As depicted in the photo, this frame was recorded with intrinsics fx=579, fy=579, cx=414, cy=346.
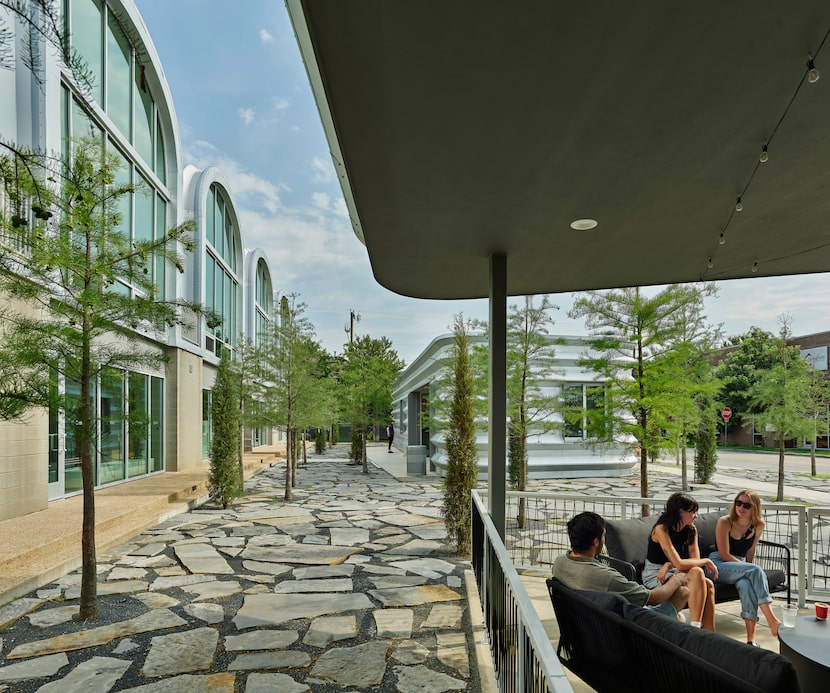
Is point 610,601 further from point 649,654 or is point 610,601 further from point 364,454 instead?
point 364,454

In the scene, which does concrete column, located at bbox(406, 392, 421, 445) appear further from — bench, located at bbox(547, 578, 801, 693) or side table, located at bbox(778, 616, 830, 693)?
bench, located at bbox(547, 578, 801, 693)

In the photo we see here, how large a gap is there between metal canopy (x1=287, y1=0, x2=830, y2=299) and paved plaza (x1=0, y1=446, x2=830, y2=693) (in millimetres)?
3376

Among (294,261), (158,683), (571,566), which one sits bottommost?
(158,683)

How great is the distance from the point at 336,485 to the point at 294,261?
90.9 feet

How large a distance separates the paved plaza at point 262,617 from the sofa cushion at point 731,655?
152cm

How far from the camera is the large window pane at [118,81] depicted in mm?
12508

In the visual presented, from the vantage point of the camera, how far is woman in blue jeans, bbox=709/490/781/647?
4.76m

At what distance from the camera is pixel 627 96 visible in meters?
2.80

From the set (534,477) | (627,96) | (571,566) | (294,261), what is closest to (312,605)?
(571,566)

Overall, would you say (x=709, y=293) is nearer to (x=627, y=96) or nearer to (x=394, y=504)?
(x=394, y=504)

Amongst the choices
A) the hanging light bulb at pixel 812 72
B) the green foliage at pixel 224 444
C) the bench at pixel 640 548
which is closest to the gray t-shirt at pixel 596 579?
the bench at pixel 640 548

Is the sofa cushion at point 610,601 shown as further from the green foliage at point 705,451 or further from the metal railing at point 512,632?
the green foliage at point 705,451

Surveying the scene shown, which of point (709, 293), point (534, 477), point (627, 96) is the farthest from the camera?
point (534, 477)

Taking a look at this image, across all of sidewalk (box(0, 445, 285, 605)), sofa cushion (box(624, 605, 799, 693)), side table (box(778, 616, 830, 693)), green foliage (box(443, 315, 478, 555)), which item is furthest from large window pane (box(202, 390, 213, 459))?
sofa cushion (box(624, 605, 799, 693))
